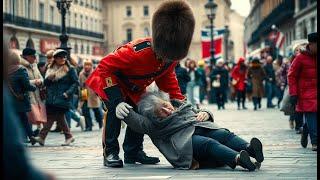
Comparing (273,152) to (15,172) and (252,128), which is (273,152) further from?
(15,172)

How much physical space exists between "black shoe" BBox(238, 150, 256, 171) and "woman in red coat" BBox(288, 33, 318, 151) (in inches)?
91.0

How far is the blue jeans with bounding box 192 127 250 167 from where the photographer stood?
7289mm

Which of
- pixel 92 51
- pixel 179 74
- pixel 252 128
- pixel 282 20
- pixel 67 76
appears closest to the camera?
pixel 67 76

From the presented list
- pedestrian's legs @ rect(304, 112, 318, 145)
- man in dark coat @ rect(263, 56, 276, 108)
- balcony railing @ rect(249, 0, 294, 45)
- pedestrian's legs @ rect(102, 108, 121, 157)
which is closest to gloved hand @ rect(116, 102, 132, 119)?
pedestrian's legs @ rect(102, 108, 121, 157)

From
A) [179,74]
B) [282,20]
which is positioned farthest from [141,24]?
[179,74]

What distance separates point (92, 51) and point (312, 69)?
7826cm

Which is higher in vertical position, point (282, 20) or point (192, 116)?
point (282, 20)

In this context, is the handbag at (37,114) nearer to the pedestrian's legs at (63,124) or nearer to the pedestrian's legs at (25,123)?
the pedestrian's legs at (25,123)

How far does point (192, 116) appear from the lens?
7.62 metres

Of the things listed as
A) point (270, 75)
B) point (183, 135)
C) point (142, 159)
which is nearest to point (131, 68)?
point (183, 135)

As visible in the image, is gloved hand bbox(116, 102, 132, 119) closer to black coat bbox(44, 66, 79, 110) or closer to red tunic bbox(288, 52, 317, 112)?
red tunic bbox(288, 52, 317, 112)

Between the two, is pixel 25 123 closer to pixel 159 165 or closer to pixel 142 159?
pixel 142 159

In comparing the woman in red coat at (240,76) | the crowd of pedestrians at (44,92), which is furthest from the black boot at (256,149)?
the woman in red coat at (240,76)

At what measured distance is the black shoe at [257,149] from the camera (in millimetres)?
7285
